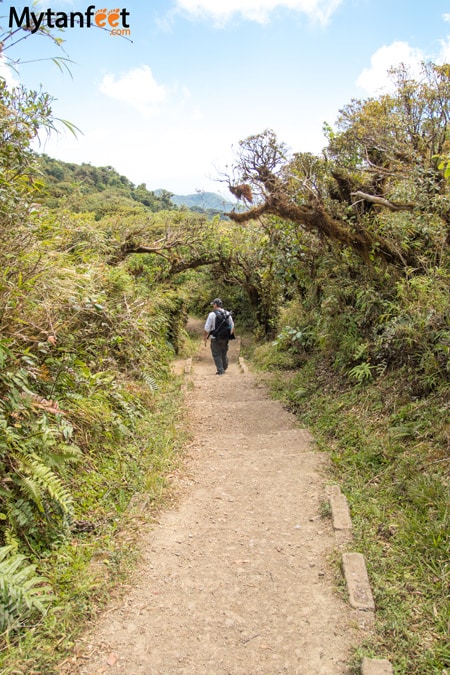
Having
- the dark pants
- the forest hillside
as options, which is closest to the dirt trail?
→ the forest hillside

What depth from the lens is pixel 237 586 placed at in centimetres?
299

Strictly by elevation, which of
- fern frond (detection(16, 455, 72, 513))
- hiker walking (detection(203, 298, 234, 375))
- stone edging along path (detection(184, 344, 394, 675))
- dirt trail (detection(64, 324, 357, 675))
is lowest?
dirt trail (detection(64, 324, 357, 675))

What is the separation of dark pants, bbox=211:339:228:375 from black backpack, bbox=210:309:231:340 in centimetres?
26

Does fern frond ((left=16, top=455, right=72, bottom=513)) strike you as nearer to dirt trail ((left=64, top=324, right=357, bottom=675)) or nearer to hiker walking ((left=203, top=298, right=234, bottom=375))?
dirt trail ((left=64, top=324, right=357, bottom=675))

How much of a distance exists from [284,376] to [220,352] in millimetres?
2562

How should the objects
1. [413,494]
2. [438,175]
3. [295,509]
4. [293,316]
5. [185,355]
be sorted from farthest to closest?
[185,355] → [293,316] → [438,175] → [295,509] → [413,494]

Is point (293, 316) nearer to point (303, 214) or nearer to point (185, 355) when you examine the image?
point (303, 214)

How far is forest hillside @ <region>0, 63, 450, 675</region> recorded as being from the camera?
9.06ft

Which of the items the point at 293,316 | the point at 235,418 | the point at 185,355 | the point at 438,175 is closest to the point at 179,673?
the point at 235,418

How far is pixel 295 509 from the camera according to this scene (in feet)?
12.8

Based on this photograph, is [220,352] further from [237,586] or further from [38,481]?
[237,586]

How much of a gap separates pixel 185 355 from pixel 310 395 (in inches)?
318

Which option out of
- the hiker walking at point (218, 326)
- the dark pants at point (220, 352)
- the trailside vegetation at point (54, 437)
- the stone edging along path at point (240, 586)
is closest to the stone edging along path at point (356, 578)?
the stone edging along path at point (240, 586)

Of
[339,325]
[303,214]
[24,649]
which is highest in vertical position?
[303,214]
